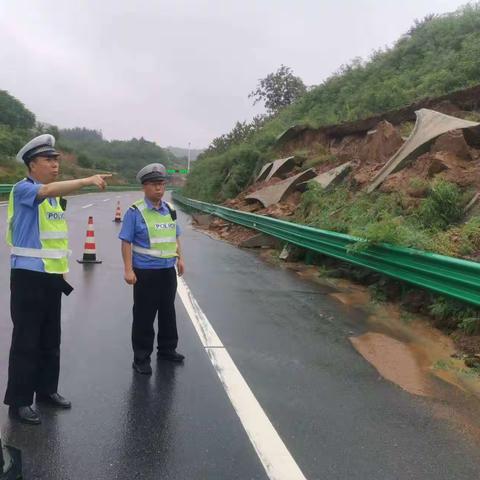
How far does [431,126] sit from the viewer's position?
36.5ft

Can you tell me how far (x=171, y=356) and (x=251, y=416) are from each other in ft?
4.44

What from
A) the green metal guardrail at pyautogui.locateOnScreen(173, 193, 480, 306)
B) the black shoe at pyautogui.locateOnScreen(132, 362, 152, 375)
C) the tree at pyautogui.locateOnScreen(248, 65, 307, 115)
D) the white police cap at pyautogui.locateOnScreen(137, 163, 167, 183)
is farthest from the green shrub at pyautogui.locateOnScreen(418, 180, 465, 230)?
the tree at pyautogui.locateOnScreen(248, 65, 307, 115)

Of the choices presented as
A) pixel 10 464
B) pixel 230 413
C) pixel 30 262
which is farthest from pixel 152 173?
→ pixel 10 464

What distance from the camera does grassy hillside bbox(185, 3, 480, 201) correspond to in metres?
17.7

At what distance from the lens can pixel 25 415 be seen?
11.5 feet

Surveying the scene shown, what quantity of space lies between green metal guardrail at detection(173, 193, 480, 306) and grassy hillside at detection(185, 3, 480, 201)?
9179mm

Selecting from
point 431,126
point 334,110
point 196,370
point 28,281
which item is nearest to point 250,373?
point 196,370

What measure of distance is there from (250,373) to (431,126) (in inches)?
332

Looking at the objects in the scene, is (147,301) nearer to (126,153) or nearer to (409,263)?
(409,263)

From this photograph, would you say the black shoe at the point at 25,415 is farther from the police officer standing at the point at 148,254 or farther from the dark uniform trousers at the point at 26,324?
the police officer standing at the point at 148,254

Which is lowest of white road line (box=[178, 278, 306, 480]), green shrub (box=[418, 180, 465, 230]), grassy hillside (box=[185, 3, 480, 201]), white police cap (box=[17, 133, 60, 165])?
white road line (box=[178, 278, 306, 480])

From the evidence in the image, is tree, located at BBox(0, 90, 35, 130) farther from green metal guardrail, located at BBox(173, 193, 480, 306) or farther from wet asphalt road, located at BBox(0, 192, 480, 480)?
wet asphalt road, located at BBox(0, 192, 480, 480)

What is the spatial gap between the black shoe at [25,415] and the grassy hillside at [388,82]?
1569 centimetres

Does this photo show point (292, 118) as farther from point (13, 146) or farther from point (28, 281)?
point (13, 146)
